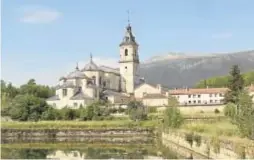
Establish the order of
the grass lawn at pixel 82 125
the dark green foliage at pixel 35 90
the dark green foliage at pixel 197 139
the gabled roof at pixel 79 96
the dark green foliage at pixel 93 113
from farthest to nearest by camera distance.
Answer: the dark green foliage at pixel 35 90 → the gabled roof at pixel 79 96 → the dark green foliage at pixel 93 113 → the grass lawn at pixel 82 125 → the dark green foliage at pixel 197 139

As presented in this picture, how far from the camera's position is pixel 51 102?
67375 millimetres

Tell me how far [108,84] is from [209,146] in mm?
56215

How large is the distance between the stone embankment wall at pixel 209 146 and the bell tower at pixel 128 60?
46.0 meters

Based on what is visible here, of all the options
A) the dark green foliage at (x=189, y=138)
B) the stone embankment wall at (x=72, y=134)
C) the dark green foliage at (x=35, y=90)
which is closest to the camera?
the dark green foliage at (x=189, y=138)

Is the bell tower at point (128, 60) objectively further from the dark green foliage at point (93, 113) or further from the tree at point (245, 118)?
the tree at point (245, 118)

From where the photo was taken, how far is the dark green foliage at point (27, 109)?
53.6 meters

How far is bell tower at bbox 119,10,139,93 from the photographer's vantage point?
78938 mm

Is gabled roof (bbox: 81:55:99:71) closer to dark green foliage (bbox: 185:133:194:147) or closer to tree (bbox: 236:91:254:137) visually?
dark green foliage (bbox: 185:133:194:147)

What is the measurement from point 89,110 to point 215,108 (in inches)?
605

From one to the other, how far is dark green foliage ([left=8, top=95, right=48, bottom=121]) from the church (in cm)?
1096

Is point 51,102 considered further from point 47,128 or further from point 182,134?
point 182,134

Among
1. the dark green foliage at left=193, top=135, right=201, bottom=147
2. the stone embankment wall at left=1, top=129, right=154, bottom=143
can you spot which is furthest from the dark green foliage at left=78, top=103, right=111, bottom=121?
the dark green foliage at left=193, top=135, right=201, bottom=147


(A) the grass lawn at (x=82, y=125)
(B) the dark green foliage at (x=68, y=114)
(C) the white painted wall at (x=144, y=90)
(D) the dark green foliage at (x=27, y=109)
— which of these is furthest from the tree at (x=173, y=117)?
(C) the white painted wall at (x=144, y=90)

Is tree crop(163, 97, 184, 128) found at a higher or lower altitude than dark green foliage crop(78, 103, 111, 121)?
lower
